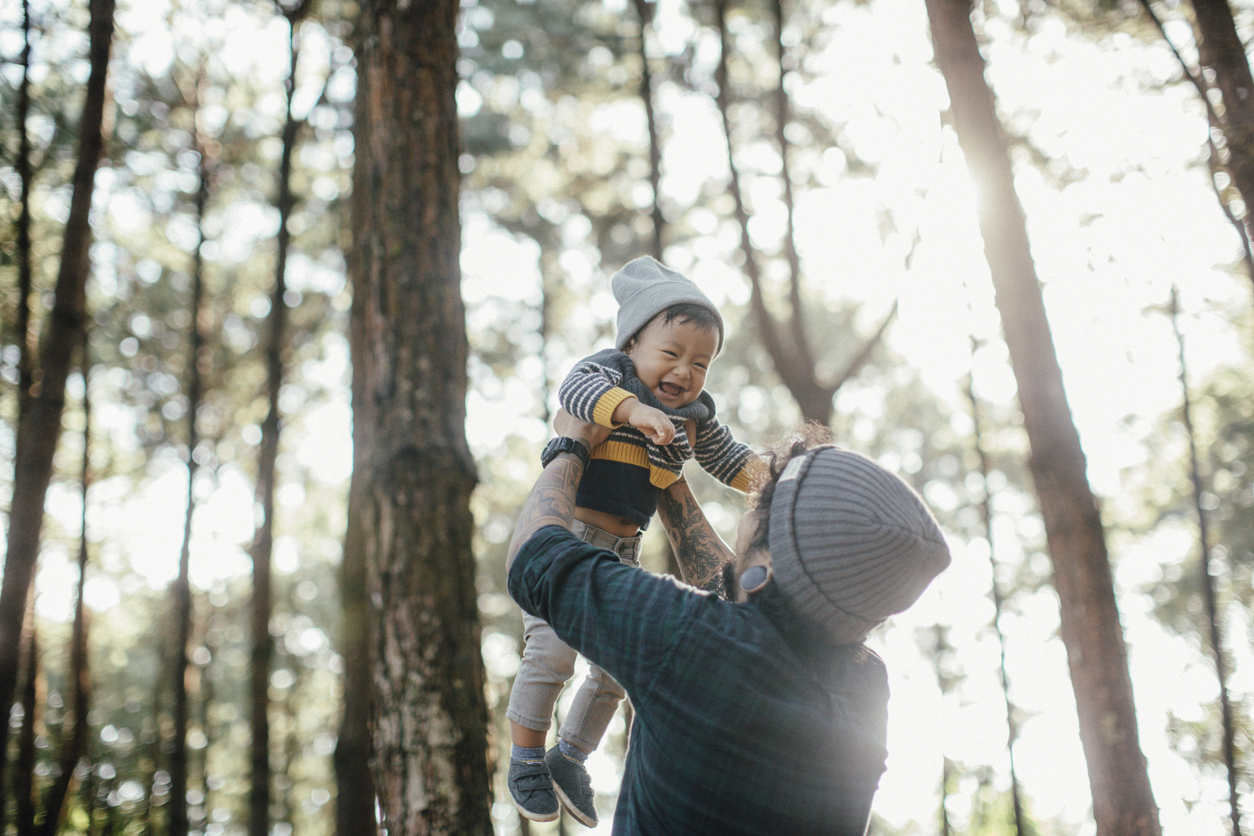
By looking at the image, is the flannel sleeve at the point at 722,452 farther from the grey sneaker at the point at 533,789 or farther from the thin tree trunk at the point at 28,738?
the thin tree trunk at the point at 28,738

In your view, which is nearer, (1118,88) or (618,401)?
(618,401)

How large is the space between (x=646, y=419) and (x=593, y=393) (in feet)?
0.66

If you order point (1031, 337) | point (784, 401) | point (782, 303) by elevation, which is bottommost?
point (1031, 337)

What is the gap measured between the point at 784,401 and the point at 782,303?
3.10 meters

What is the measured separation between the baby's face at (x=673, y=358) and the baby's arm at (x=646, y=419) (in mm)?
288

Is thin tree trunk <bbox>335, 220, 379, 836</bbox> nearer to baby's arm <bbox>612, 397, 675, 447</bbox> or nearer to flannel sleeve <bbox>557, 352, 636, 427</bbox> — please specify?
flannel sleeve <bbox>557, 352, 636, 427</bbox>

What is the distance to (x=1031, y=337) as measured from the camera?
4645mm

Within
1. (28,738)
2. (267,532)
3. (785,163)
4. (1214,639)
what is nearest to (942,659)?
(1214,639)

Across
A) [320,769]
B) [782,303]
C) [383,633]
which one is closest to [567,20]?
[782,303]

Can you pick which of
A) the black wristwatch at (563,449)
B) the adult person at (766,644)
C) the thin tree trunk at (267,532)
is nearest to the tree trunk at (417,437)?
the black wristwatch at (563,449)

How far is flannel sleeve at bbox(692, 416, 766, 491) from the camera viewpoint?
103 inches

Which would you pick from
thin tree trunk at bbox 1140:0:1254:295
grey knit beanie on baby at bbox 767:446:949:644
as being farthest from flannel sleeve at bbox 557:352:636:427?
thin tree trunk at bbox 1140:0:1254:295

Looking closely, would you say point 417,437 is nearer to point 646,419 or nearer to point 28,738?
point 646,419

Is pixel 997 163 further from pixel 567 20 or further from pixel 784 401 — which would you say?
pixel 784 401
